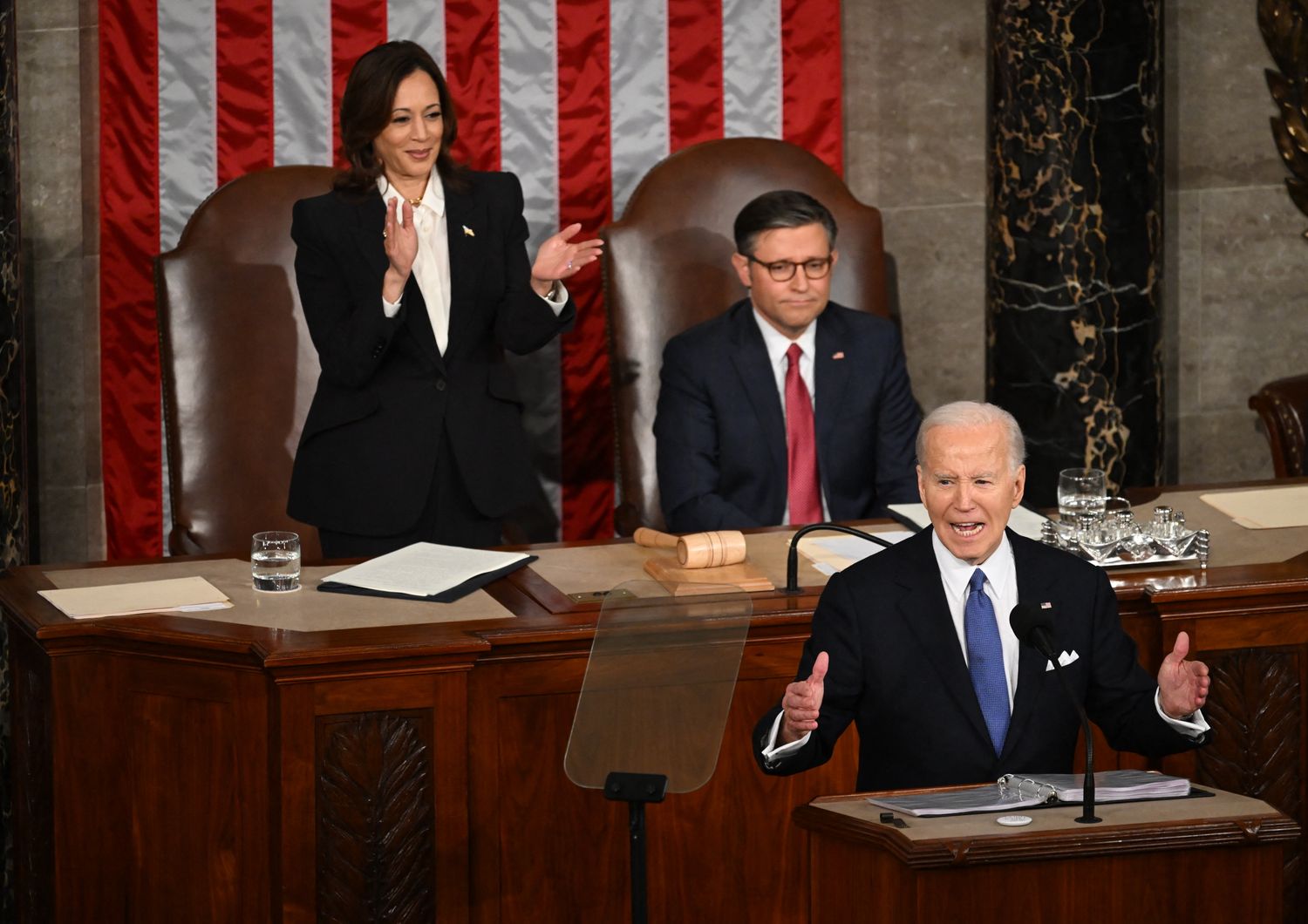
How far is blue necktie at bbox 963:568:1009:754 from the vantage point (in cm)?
280

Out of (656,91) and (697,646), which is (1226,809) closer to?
(697,646)

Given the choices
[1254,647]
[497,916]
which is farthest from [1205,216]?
[497,916]

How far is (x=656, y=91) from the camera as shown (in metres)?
5.71

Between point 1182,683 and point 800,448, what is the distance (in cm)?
214

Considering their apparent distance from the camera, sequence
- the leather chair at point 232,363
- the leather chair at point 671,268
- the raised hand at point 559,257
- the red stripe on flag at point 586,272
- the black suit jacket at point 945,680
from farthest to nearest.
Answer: the red stripe on flag at point 586,272 < the leather chair at point 671,268 < the leather chair at point 232,363 < the raised hand at point 559,257 < the black suit jacket at point 945,680

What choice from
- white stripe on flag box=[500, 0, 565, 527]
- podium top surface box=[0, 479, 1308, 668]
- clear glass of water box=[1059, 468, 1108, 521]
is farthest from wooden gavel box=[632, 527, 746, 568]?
white stripe on flag box=[500, 0, 565, 527]

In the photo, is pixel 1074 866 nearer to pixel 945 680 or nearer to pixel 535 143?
pixel 945 680

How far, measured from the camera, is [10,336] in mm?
4941

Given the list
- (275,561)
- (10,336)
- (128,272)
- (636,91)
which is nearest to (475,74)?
(636,91)

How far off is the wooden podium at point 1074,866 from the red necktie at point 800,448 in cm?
240

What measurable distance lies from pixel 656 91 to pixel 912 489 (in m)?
1.74

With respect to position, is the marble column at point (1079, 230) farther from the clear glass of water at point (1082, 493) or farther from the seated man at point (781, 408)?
the clear glass of water at point (1082, 493)

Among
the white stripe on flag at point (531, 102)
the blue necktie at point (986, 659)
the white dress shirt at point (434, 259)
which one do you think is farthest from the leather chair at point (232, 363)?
the blue necktie at point (986, 659)

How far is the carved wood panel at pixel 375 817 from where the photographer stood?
311cm
